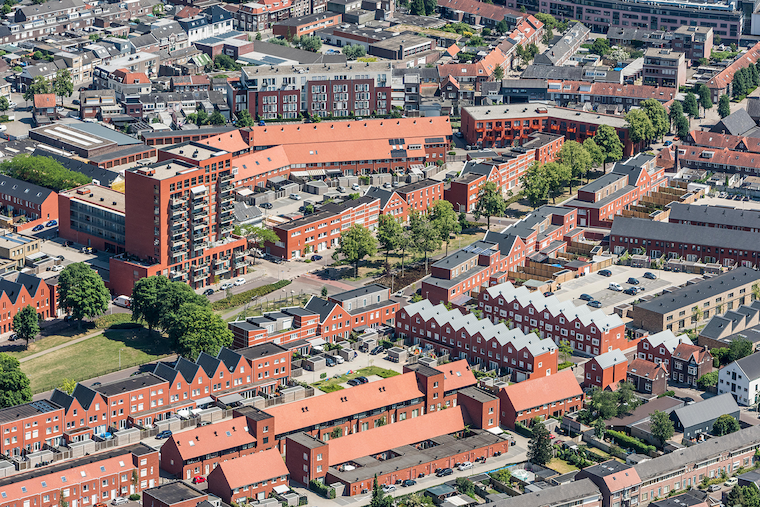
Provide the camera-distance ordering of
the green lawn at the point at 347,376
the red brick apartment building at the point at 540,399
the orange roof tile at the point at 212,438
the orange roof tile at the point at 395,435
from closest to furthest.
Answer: the orange roof tile at the point at 212,438, the orange roof tile at the point at 395,435, the red brick apartment building at the point at 540,399, the green lawn at the point at 347,376

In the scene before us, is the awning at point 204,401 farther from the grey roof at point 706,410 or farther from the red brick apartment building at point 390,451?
the grey roof at point 706,410

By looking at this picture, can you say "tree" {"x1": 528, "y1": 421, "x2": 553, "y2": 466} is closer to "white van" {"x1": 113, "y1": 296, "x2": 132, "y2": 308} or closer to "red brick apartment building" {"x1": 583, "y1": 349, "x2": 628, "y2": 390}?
"red brick apartment building" {"x1": 583, "y1": 349, "x2": 628, "y2": 390}

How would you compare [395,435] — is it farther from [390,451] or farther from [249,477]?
[249,477]

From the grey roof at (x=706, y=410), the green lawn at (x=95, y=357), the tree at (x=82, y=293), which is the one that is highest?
the tree at (x=82, y=293)

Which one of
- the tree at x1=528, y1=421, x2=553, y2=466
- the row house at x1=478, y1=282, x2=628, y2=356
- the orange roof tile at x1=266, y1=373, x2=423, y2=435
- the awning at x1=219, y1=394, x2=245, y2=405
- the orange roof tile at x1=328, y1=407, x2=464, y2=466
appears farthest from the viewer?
the row house at x1=478, y1=282, x2=628, y2=356

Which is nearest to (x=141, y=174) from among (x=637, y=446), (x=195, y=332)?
(x=195, y=332)

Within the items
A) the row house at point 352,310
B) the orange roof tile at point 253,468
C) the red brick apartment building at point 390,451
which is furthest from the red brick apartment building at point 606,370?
the orange roof tile at point 253,468

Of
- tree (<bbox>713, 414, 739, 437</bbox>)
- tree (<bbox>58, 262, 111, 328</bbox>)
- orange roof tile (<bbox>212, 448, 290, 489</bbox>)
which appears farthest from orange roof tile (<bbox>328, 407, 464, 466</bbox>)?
tree (<bbox>58, 262, 111, 328</bbox>)
